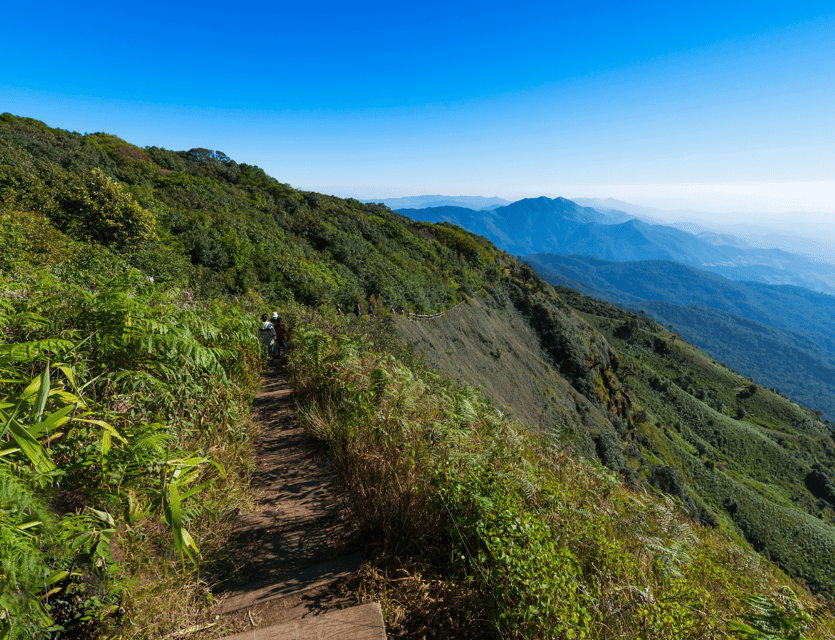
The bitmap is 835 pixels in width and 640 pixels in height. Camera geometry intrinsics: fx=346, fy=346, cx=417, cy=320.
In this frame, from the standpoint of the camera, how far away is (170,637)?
177cm

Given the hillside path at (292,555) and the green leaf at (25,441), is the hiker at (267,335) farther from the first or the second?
the green leaf at (25,441)

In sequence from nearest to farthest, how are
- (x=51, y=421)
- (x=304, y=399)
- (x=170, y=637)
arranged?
(x=51, y=421)
(x=170, y=637)
(x=304, y=399)

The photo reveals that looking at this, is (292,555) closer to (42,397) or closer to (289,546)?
(289,546)

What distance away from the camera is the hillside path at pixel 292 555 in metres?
2.06

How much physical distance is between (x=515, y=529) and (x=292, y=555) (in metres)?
1.64

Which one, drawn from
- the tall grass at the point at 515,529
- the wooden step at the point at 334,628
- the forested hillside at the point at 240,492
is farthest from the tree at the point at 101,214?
the wooden step at the point at 334,628

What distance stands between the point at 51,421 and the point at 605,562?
3262mm

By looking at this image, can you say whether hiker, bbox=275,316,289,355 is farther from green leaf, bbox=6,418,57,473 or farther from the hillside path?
green leaf, bbox=6,418,57,473

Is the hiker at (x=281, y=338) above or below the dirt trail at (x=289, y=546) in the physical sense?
above

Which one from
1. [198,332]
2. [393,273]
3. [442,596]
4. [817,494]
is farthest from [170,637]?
[817,494]

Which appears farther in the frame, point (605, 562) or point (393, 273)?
point (393, 273)

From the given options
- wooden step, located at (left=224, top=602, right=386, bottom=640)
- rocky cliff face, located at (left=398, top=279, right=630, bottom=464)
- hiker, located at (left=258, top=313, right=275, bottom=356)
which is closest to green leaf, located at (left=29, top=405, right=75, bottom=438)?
wooden step, located at (left=224, top=602, right=386, bottom=640)

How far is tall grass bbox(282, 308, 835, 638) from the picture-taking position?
6.75 feet

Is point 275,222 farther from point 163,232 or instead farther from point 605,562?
point 605,562
